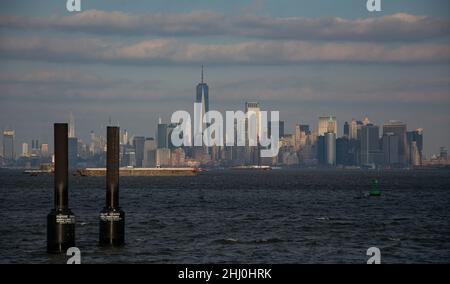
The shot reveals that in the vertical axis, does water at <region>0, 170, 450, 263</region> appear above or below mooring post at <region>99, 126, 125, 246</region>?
below

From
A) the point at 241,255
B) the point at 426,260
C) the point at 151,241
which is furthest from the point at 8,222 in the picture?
the point at 426,260

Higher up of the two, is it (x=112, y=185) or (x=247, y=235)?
(x=112, y=185)

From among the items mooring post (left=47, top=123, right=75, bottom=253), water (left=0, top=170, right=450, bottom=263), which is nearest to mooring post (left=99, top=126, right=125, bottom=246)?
water (left=0, top=170, right=450, bottom=263)

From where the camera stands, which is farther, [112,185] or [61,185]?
[112,185]

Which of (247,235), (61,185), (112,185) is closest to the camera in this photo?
(61,185)

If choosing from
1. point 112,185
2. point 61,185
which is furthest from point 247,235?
point 61,185

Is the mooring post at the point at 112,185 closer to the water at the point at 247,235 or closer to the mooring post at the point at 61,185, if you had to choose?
the water at the point at 247,235

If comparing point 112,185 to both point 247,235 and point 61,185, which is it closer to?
point 61,185

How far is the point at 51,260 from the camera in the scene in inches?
1636

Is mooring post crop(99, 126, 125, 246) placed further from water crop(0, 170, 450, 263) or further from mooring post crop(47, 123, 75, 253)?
mooring post crop(47, 123, 75, 253)

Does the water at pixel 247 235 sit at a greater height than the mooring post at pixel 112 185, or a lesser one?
lesser

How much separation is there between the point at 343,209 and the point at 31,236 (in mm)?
44744

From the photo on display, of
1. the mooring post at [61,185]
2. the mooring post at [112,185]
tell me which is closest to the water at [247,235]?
the mooring post at [61,185]

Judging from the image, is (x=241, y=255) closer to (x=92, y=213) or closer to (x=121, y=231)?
(x=121, y=231)
